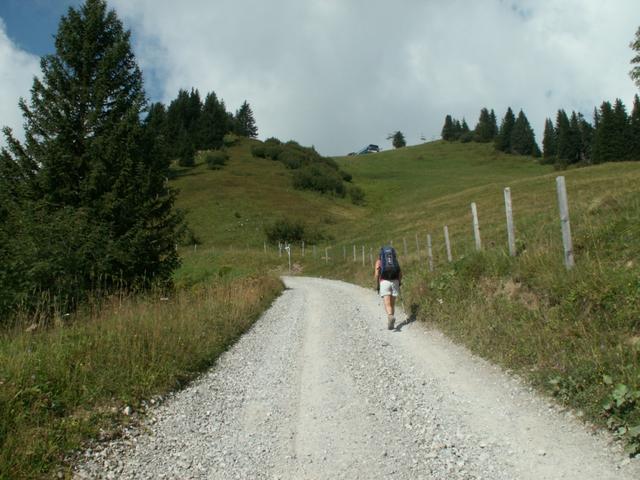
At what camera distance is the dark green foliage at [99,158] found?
14.5 meters

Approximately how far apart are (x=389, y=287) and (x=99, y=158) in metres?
10.7

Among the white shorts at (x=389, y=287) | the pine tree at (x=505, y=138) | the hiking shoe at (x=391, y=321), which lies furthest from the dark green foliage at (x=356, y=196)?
the hiking shoe at (x=391, y=321)

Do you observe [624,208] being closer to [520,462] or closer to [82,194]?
[520,462]

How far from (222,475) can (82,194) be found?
44.0ft

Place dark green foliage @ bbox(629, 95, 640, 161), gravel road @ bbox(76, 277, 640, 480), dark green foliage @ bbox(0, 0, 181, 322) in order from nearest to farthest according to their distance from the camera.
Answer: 1. gravel road @ bbox(76, 277, 640, 480)
2. dark green foliage @ bbox(0, 0, 181, 322)
3. dark green foliage @ bbox(629, 95, 640, 161)

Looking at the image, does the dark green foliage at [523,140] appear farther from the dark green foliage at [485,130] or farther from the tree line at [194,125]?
the tree line at [194,125]

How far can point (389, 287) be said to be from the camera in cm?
1055

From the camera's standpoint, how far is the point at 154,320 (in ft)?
25.4

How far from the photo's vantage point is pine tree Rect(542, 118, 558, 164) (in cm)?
11760

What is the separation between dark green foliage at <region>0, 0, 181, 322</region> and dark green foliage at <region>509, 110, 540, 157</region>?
137 meters

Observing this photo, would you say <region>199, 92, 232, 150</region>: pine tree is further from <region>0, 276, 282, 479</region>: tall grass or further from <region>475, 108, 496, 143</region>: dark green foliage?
<region>0, 276, 282, 479</region>: tall grass

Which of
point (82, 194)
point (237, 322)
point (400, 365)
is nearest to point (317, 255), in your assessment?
point (82, 194)

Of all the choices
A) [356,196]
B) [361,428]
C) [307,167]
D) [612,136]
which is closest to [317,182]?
[356,196]

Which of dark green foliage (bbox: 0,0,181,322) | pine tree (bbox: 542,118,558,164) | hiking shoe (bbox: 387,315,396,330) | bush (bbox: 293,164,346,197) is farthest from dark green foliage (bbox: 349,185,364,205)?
hiking shoe (bbox: 387,315,396,330)
